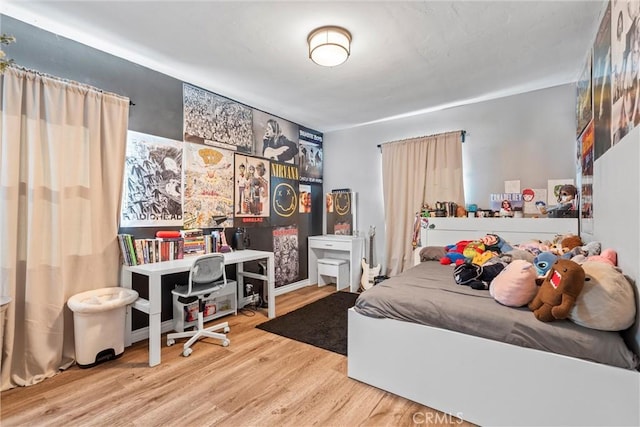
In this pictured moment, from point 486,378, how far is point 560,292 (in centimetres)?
58

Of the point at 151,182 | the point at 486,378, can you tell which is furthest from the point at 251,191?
the point at 486,378

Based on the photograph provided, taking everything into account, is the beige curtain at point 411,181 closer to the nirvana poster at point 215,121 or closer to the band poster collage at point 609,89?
the band poster collage at point 609,89

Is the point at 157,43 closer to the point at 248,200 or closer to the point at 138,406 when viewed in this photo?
the point at 248,200

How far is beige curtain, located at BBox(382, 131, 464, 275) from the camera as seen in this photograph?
369 cm

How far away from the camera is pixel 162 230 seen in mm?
2822

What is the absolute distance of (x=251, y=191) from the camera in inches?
146

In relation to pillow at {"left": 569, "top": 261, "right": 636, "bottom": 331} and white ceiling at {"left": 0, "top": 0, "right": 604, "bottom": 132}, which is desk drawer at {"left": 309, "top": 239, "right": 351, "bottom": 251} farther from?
pillow at {"left": 569, "top": 261, "right": 636, "bottom": 331}

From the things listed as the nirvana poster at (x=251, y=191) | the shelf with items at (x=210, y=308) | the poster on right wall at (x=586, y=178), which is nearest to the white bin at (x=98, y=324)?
the shelf with items at (x=210, y=308)

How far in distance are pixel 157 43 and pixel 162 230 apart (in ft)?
5.36

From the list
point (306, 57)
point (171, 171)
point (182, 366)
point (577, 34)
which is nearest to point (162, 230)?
point (171, 171)

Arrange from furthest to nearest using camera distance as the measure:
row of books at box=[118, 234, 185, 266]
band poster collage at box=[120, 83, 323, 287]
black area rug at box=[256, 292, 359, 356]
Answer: band poster collage at box=[120, 83, 323, 287]
black area rug at box=[256, 292, 359, 356]
row of books at box=[118, 234, 185, 266]

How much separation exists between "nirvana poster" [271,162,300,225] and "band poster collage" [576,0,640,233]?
10.7 feet

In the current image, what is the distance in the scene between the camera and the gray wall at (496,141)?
3121 mm

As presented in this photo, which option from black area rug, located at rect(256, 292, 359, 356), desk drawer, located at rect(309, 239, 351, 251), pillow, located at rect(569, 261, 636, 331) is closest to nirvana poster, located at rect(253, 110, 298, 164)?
desk drawer, located at rect(309, 239, 351, 251)
